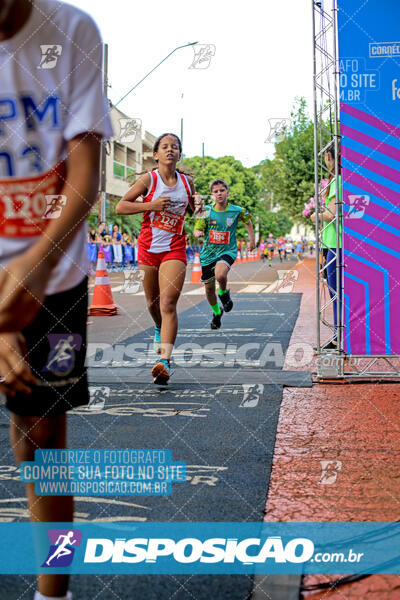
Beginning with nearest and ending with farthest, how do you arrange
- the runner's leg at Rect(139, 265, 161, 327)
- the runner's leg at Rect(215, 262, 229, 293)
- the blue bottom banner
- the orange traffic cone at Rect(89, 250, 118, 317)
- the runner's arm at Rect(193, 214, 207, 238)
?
the blue bottom banner
the runner's leg at Rect(139, 265, 161, 327)
the runner's arm at Rect(193, 214, 207, 238)
the runner's leg at Rect(215, 262, 229, 293)
the orange traffic cone at Rect(89, 250, 118, 317)

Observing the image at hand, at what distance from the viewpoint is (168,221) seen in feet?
18.4

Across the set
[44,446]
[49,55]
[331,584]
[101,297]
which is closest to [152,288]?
[331,584]

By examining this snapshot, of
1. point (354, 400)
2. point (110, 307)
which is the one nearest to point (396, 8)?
point (354, 400)

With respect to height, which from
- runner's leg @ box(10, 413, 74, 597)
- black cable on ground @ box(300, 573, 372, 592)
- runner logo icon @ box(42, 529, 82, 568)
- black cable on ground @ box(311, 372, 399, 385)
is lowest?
black cable on ground @ box(300, 573, 372, 592)

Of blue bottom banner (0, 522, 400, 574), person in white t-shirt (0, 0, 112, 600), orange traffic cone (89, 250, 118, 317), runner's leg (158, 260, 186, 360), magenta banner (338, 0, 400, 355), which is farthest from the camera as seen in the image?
orange traffic cone (89, 250, 118, 317)

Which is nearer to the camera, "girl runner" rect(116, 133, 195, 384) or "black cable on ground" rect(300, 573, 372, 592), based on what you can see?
"black cable on ground" rect(300, 573, 372, 592)

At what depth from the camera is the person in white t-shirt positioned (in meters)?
1.53

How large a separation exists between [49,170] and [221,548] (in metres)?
1.39

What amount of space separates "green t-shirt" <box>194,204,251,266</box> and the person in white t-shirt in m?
7.36

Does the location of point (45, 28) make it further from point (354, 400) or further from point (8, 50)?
point (354, 400)

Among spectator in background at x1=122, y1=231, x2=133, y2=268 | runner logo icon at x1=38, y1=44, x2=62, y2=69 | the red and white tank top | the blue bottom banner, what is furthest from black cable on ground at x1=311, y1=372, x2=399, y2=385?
spectator in background at x1=122, y1=231, x2=133, y2=268

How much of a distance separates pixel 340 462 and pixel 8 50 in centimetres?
249

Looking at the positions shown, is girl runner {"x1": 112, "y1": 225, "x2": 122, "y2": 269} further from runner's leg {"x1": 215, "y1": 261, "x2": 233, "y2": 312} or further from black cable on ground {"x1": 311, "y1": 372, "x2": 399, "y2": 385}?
black cable on ground {"x1": 311, "y1": 372, "x2": 399, "y2": 385}

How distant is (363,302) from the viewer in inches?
214
